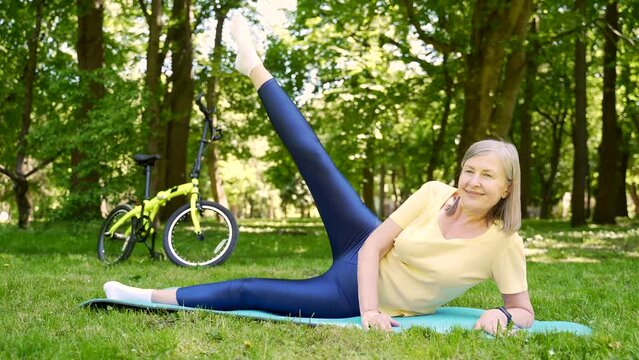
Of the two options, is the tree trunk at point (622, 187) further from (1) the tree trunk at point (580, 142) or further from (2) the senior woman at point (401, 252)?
(2) the senior woman at point (401, 252)

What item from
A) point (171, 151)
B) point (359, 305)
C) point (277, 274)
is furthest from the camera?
point (171, 151)

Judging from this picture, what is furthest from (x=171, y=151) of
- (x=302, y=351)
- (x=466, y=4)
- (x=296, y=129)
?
(x=302, y=351)

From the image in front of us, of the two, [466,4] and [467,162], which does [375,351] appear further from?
[466,4]

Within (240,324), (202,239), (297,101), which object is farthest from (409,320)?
(297,101)

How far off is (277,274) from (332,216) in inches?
138

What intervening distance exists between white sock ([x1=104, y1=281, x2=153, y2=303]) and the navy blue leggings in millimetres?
241

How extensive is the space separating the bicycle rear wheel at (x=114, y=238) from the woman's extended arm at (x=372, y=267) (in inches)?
222

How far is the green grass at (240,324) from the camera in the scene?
348 cm

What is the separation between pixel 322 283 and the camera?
458 centimetres

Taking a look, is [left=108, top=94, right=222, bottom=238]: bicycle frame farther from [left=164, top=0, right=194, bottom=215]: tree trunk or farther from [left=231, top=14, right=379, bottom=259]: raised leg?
[left=164, top=0, right=194, bottom=215]: tree trunk

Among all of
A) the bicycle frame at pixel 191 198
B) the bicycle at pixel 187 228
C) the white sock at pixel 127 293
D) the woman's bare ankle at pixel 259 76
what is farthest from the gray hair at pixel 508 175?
the bicycle frame at pixel 191 198

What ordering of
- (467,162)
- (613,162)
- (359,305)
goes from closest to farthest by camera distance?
(467,162) → (359,305) → (613,162)

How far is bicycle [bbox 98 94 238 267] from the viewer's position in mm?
8922

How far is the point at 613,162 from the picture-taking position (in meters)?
23.2
